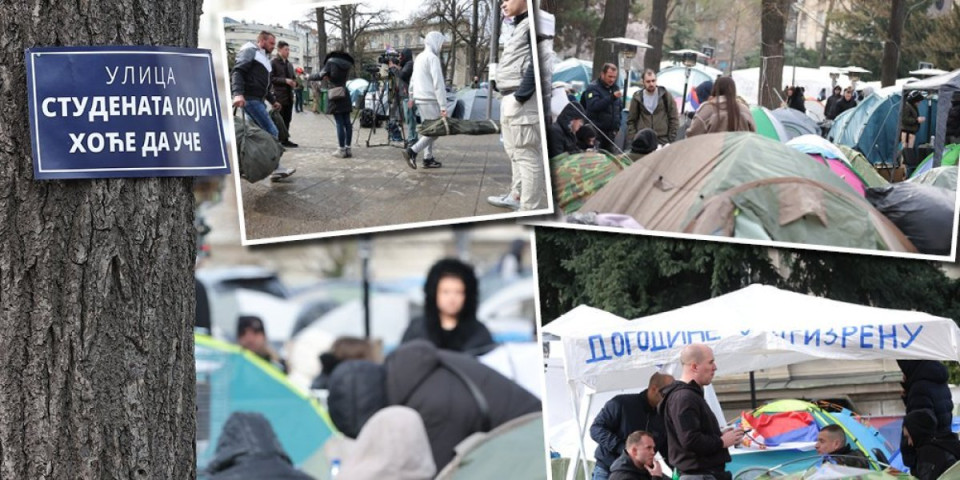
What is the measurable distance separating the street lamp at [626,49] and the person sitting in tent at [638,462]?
4.94ft

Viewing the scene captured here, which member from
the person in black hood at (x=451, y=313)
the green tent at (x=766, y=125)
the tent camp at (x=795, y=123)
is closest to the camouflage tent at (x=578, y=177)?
the green tent at (x=766, y=125)

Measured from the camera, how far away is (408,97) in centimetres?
308

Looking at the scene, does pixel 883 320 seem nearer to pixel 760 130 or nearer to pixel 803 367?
pixel 760 130

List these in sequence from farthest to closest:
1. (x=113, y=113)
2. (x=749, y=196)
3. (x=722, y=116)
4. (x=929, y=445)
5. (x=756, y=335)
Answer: (x=929, y=445) → (x=756, y=335) → (x=722, y=116) → (x=749, y=196) → (x=113, y=113)

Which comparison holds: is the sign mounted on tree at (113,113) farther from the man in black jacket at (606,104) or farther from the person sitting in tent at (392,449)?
the man in black jacket at (606,104)

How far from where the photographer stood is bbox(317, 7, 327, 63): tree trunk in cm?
296

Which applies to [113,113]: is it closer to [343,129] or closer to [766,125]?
[343,129]

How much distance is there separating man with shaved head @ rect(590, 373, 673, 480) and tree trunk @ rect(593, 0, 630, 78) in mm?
1568

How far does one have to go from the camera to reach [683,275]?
12.5 m

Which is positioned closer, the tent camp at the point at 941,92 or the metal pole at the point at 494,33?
the metal pole at the point at 494,33

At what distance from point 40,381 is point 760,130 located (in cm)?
359

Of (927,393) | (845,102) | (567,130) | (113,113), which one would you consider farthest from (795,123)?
(113,113)

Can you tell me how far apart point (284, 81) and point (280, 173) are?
0.91 ft

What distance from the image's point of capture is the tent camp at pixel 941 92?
4309 mm
